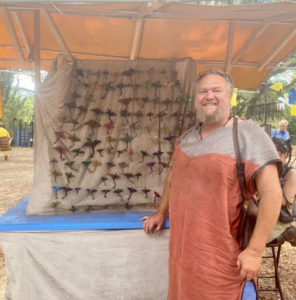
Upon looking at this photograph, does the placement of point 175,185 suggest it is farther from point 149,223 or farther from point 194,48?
point 194,48

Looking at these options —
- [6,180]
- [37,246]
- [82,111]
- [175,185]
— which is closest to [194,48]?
[82,111]

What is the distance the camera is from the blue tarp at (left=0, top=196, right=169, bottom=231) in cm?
284

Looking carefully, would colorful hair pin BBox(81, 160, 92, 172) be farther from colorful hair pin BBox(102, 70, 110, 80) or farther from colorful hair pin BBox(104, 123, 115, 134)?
colorful hair pin BBox(102, 70, 110, 80)

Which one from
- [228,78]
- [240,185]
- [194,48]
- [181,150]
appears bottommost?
[240,185]

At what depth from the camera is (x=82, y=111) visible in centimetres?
360

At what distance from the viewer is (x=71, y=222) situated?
9.61 feet

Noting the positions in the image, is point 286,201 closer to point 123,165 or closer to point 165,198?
point 165,198

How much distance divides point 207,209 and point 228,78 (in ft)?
2.51

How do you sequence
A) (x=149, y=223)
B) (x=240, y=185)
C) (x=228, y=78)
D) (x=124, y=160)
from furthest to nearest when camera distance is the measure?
(x=124, y=160) < (x=149, y=223) < (x=228, y=78) < (x=240, y=185)

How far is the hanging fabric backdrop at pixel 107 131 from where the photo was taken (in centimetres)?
338

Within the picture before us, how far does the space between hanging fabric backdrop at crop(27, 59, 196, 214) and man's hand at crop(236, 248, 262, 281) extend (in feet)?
5.57

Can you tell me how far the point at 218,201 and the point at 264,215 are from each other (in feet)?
0.78

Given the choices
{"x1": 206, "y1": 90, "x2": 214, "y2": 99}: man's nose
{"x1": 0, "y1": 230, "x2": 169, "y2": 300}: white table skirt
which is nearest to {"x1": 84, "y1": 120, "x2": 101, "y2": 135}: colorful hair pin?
{"x1": 0, "y1": 230, "x2": 169, "y2": 300}: white table skirt

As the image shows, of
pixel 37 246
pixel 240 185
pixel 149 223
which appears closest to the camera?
pixel 240 185
